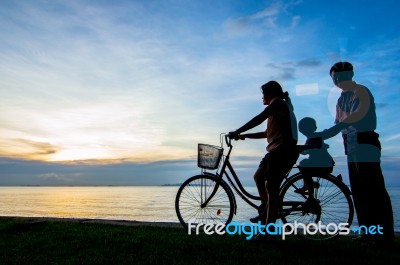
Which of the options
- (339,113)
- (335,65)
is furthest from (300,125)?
(335,65)

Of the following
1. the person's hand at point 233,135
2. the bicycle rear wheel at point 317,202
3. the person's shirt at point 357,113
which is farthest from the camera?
the person's hand at point 233,135

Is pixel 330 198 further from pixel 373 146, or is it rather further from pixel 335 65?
pixel 335 65

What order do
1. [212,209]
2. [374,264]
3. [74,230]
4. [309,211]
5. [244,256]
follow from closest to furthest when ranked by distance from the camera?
[374,264], [244,256], [309,211], [212,209], [74,230]

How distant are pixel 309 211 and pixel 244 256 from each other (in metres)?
1.58

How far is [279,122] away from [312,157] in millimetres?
945

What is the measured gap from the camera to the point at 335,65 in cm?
586

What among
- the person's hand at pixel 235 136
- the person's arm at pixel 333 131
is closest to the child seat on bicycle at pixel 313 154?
the person's arm at pixel 333 131

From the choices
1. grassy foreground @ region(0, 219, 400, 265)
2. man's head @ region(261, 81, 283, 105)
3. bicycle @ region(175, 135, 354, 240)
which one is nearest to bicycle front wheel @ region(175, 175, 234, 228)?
bicycle @ region(175, 135, 354, 240)

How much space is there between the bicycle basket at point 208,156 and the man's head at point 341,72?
224 centimetres

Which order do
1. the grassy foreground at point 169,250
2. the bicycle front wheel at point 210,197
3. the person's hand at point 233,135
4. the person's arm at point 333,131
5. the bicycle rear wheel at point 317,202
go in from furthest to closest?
the bicycle front wheel at point 210,197, the person's hand at point 233,135, the bicycle rear wheel at point 317,202, the person's arm at point 333,131, the grassy foreground at point 169,250

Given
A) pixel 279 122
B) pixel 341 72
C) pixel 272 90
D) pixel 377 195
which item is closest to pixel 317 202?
pixel 377 195

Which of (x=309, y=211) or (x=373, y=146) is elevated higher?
(x=373, y=146)

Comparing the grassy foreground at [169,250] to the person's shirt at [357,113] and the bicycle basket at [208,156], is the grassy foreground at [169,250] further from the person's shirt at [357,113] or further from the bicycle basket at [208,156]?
the person's shirt at [357,113]

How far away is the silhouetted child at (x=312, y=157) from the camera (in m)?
5.75
